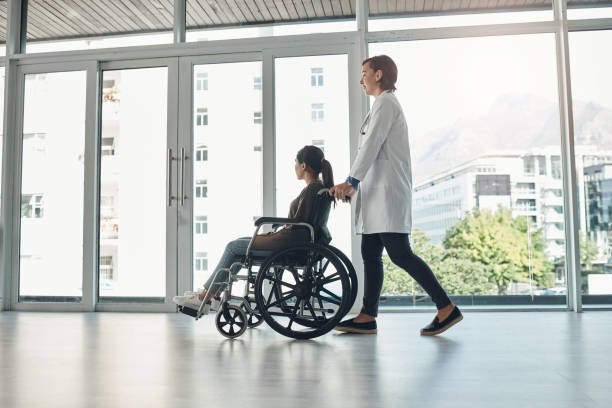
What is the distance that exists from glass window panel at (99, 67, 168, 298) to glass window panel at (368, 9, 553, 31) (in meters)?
1.65

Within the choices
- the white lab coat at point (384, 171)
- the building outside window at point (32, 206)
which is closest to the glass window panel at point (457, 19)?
the white lab coat at point (384, 171)

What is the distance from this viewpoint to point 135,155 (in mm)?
4047

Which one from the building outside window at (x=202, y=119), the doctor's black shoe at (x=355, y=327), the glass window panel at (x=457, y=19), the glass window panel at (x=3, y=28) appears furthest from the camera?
the glass window panel at (x=3, y=28)

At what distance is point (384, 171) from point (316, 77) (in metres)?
1.49

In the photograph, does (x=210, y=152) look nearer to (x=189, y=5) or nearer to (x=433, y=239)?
(x=189, y=5)

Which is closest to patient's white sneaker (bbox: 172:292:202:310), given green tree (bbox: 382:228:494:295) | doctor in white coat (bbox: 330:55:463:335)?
doctor in white coat (bbox: 330:55:463:335)

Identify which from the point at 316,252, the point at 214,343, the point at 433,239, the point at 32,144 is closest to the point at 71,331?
the point at 214,343

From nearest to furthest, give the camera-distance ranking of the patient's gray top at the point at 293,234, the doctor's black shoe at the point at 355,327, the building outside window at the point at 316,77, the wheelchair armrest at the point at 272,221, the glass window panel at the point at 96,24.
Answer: the wheelchair armrest at the point at 272,221 < the patient's gray top at the point at 293,234 < the doctor's black shoe at the point at 355,327 < the building outside window at the point at 316,77 < the glass window panel at the point at 96,24

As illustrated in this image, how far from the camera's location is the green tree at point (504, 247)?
3629mm

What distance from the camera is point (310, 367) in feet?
6.07

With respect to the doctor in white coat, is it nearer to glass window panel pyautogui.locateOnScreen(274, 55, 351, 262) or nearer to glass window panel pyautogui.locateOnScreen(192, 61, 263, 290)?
glass window panel pyautogui.locateOnScreen(274, 55, 351, 262)

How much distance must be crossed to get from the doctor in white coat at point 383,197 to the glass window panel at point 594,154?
1.64 m

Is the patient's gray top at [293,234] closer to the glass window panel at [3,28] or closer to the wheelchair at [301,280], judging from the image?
the wheelchair at [301,280]

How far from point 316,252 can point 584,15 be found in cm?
270
